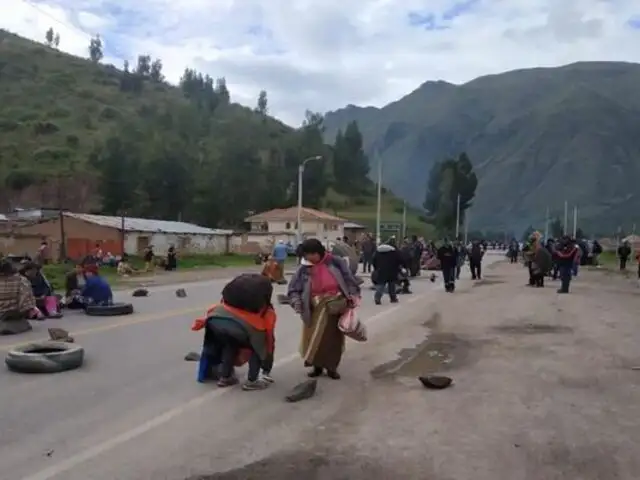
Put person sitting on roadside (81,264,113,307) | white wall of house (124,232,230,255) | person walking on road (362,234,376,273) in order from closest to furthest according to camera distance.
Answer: person sitting on roadside (81,264,113,307)
person walking on road (362,234,376,273)
white wall of house (124,232,230,255)

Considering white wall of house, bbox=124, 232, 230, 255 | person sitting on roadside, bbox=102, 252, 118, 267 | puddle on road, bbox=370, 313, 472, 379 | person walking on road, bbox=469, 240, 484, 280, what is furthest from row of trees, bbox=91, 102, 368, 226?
puddle on road, bbox=370, 313, 472, 379

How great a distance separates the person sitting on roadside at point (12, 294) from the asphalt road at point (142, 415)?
81 cm

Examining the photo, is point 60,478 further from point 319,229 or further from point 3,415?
point 319,229

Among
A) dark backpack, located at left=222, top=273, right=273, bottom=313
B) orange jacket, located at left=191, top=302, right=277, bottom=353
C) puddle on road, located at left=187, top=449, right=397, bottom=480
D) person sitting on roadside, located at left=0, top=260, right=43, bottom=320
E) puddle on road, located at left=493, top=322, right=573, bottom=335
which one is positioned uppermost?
dark backpack, located at left=222, top=273, right=273, bottom=313

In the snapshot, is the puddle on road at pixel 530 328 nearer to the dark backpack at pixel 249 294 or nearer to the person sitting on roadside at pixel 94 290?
the dark backpack at pixel 249 294

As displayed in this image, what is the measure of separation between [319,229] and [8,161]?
43188 millimetres

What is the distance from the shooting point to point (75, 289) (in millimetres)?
18000

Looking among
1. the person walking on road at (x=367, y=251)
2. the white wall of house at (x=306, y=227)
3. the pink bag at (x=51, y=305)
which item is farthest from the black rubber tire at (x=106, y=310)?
the white wall of house at (x=306, y=227)

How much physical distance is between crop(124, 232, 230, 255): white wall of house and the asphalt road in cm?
4814

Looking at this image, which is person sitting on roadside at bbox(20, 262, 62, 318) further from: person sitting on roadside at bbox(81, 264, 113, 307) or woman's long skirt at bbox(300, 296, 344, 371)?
woman's long skirt at bbox(300, 296, 344, 371)

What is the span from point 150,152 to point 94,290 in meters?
87.8

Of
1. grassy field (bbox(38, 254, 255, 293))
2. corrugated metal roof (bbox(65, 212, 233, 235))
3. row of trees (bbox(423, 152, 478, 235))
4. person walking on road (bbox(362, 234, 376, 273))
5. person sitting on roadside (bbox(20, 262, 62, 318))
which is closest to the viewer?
person sitting on roadside (bbox(20, 262, 62, 318))

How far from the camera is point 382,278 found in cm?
2106

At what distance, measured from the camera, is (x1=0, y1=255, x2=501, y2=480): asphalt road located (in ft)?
20.1
